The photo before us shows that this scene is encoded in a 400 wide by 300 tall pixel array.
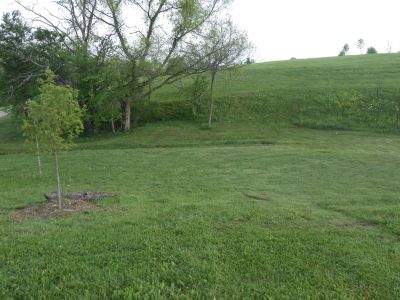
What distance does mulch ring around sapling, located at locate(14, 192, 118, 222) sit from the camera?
8.78 m

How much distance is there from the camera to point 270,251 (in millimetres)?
6215

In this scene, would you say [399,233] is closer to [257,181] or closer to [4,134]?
A: [257,181]

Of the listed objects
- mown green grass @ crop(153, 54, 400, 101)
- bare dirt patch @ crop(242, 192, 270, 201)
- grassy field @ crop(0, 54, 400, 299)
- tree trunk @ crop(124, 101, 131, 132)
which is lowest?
bare dirt patch @ crop(242, 192, 270, 201)

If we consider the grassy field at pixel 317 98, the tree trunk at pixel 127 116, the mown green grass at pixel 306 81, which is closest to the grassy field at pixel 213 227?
the grassy field at pixel 317 98

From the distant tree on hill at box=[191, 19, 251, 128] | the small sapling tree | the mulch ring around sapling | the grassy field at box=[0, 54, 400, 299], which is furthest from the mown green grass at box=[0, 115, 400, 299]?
the distant tree on hill at box=[191, 19, 251, 128]

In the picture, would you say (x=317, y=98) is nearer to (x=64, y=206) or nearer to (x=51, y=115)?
(x=51, y=115)

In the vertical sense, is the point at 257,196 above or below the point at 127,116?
below

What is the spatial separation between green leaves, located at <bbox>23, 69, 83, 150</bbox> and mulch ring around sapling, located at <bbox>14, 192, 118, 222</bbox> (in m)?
1.42

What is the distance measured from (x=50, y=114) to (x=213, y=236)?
556 centimetres

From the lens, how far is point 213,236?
692cm

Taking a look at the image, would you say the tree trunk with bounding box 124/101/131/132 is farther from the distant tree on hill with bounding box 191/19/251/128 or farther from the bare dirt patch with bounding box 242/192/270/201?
the bare dirt patch with bounding box 242/192/270/201

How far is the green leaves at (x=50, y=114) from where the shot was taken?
9.70 m

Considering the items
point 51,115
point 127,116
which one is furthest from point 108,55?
point 51,115

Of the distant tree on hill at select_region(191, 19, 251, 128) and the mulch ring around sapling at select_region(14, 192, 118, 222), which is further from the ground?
the distant tree on hill at select_region(191, 19, 251, 128)
